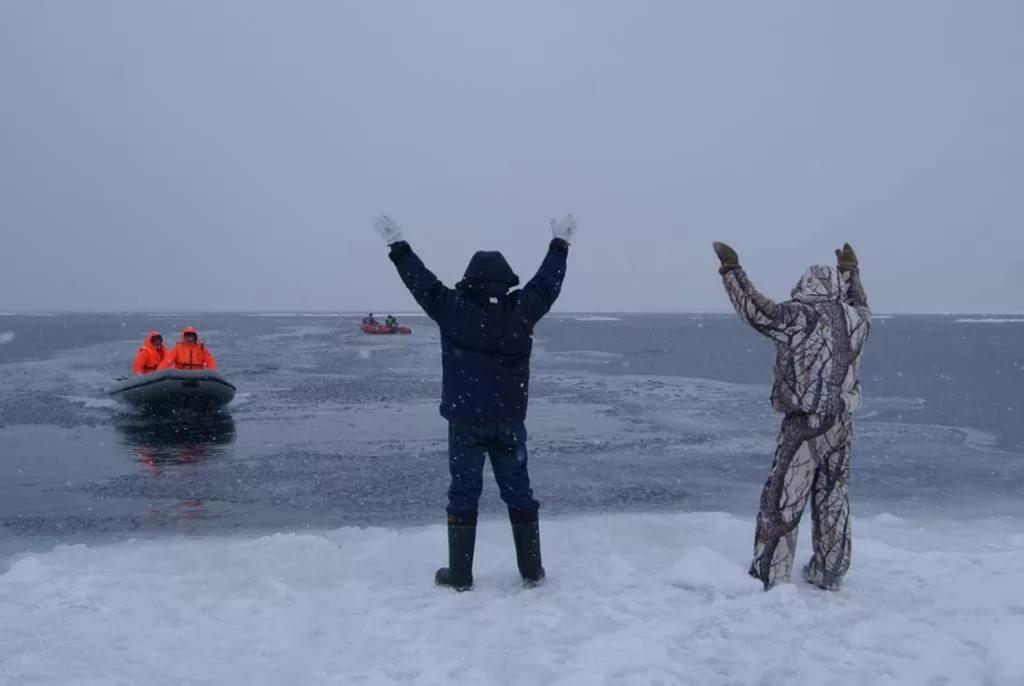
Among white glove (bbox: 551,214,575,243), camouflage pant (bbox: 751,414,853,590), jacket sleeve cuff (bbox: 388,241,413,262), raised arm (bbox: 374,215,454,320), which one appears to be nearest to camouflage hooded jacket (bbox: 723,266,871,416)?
camouflage pant (bbox: 751,414,853,590)

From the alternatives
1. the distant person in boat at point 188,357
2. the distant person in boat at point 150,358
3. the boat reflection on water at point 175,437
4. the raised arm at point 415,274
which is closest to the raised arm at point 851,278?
the raised arm at point 415,274

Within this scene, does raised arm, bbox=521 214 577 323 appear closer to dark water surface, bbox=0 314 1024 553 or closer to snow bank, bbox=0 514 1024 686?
snow bank, bbox=0 514 1024 686

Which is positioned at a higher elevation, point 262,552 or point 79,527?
point 262,552

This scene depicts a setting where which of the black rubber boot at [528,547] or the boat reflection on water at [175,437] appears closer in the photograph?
the black rubber boot at [528,547]

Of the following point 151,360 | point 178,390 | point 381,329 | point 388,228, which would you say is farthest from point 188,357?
point 381,329

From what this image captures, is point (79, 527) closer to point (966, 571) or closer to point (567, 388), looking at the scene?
point (966, 571)

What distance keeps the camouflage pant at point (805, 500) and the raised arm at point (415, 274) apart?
1.85 meters

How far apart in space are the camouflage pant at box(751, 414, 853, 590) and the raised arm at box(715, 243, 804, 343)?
0.45 m

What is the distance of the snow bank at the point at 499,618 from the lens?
316 cm

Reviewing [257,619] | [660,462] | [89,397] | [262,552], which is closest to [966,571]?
[257,619]

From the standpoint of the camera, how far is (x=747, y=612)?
3738mm

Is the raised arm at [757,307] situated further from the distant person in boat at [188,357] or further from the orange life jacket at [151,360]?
the orange life jacket at [151,360]

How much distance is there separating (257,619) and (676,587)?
2.04 metres

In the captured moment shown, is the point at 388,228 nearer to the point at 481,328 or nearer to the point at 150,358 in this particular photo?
the point at 481,328
